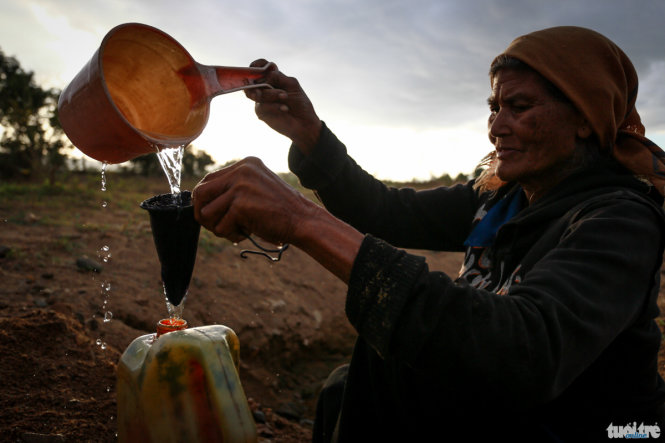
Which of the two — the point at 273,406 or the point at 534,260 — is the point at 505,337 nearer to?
the point at 534,260

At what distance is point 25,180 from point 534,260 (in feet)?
52.6

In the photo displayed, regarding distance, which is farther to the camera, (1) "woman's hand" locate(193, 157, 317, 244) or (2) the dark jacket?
(1) "woman's hand" locate(193, 157, 317, 244)

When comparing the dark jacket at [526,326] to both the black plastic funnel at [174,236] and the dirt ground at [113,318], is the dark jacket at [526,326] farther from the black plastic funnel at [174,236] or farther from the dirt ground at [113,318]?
the dirt ground at [113,318]

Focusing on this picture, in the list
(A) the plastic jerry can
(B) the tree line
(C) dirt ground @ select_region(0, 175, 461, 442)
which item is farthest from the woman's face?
(B) the tree line

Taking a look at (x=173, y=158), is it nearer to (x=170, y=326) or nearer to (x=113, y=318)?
(x=170, y=326)

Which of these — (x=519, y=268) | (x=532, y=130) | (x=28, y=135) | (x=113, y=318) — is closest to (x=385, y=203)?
(x=532, y=130)

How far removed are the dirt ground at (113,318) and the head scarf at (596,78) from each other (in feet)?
6.79

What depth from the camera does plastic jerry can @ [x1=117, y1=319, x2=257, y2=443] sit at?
5.55 ft

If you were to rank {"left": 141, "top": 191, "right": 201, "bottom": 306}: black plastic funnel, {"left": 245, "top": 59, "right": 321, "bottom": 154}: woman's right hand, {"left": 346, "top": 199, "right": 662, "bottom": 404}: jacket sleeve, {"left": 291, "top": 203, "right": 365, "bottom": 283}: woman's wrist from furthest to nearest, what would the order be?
{"left": 245, "top": 59, "right": 321, "bottom": 154}: woman's right hand < {"left": 141, "top": 191, "right": 201, "bottom": 306}: black plastic funnel < {"left": 291, "top": 203, "right": 365, "bottom": 283}: woman's wrist < {"left": 346, "top": 199, "right": 662, "bottom": 404}: jacket sleeve

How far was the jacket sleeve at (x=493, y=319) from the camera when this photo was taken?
1261 mm

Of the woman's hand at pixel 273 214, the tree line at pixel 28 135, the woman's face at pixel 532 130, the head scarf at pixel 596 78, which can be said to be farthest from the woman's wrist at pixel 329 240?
the tree line at pixel 28 135

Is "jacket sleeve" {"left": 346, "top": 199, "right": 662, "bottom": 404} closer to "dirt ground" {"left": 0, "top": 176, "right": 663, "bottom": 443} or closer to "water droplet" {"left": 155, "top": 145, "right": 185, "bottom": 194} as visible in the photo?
"water droplet" {"left": 155, "top": 145, "right": 185, "bottom": 194}

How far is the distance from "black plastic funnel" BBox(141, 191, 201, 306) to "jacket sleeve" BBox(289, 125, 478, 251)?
1.06m

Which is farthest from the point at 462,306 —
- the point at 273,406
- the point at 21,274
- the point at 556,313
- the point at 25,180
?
the point at 25,180
